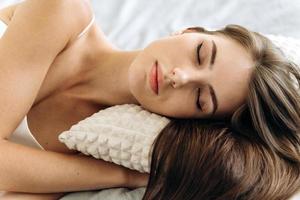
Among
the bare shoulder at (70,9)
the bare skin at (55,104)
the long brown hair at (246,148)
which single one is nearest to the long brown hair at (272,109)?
the long brown hair at (246,148)

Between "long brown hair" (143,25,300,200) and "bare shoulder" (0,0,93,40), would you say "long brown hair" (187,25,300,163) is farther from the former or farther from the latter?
"bare shoulder" (0,0,93,40)

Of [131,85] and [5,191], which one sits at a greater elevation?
[131,85]

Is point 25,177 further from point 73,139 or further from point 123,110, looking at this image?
point 123,110

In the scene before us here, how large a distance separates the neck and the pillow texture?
168 mm

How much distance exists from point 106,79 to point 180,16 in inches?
20.6

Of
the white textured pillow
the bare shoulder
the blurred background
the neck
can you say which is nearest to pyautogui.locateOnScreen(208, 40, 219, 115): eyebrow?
the white textured pillow

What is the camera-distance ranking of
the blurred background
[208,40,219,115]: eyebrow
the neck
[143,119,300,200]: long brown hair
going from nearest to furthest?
[143,119,300,200]: long brown hair → [208,40,219,115]: eyebrow → the neck → the blurred background

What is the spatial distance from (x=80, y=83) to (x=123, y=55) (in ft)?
0.45

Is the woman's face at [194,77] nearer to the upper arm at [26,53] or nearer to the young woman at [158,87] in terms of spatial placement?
the young woman at [158,87]

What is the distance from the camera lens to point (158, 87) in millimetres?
1136

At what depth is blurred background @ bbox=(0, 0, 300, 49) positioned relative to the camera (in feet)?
5.40

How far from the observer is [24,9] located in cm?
114

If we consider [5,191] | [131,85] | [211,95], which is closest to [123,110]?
[131,85]

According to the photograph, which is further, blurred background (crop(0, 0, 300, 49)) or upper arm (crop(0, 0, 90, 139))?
blurred background (crop(0, 0, 300, 49))
